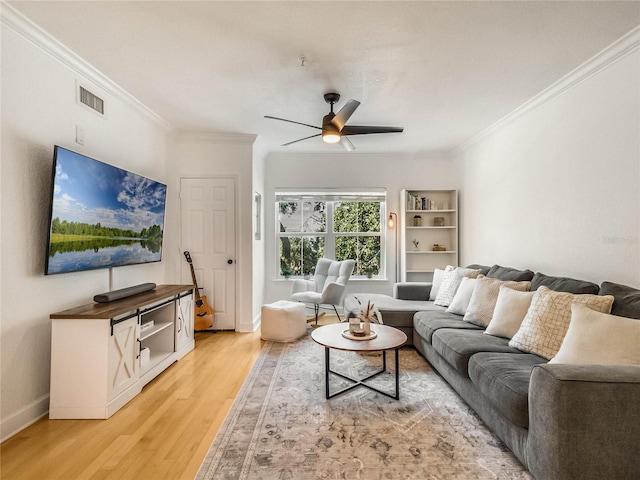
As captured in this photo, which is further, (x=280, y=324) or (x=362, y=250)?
(x=362, y=250)

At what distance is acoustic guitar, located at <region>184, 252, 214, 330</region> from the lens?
4.28 meters

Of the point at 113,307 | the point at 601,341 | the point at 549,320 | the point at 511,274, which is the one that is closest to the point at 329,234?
the point at 511,274

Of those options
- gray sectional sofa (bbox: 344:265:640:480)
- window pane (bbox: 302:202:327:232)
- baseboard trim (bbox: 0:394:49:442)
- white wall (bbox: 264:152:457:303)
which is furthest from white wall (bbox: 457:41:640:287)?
baseboard trim (bbox: 0:394:49:442)

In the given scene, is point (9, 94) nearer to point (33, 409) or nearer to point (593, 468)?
point (33, 409)

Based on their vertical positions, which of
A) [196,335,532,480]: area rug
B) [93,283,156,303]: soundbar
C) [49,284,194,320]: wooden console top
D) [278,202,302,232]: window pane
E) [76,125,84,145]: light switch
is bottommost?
[196,335,532,480]: area rug

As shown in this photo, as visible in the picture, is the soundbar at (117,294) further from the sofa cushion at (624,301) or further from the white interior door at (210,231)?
the sofa cushion at (624,301)

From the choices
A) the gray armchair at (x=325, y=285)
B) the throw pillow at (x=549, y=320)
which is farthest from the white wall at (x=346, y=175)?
the throw pillow at (x=549, y=320)

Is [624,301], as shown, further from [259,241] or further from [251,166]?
[259,241]

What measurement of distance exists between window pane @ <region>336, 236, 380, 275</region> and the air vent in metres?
3.63

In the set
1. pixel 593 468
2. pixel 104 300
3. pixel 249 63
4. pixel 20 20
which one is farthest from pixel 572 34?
pixel 104 300

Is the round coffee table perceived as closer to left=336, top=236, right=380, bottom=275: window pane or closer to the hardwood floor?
the hardwood floor

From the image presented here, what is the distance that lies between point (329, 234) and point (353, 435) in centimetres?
376

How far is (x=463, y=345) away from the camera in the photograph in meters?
2.49

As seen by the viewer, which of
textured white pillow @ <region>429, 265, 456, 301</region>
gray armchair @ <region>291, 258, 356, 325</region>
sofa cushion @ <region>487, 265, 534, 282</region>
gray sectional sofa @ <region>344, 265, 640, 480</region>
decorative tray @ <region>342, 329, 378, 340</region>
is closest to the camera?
gray sectional sofa @ <region>344, 265, 640, 480</region>
